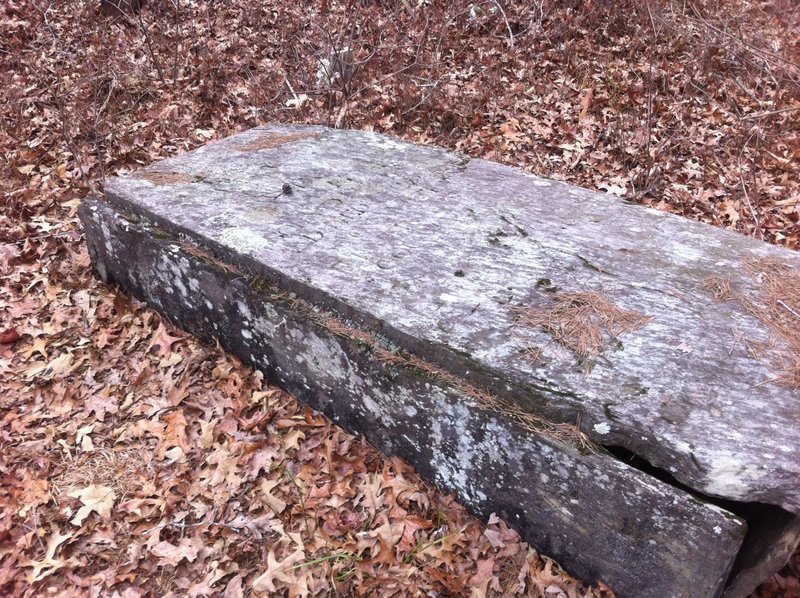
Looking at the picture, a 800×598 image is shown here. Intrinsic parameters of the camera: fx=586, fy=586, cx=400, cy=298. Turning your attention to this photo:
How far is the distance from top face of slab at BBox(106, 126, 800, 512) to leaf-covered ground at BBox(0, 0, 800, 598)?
807mm

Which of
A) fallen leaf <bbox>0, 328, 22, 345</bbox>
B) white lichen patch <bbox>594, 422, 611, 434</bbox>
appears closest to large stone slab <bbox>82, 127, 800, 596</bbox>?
white lichen patch <bbox>594, 422, 611, 434</bbox>

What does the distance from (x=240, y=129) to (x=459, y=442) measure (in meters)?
5.03

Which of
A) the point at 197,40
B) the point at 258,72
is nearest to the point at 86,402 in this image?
the point at 258,72

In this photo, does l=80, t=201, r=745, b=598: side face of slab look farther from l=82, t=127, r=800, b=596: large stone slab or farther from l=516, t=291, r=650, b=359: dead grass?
l=516, t=291, r=650, b=359: dead grass

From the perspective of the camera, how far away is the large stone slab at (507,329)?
221cm

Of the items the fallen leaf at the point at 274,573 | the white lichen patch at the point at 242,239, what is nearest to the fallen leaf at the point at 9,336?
the white lichen patch at the point at 242,239

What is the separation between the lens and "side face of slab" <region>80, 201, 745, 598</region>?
215 cm

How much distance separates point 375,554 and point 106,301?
270cm

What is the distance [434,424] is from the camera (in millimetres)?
2674

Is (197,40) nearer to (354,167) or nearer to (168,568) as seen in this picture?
(354,167)

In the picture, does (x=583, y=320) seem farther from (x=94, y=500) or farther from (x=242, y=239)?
(x=94, y=500)

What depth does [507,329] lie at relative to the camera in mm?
2682

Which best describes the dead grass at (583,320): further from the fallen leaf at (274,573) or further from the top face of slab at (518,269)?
the fallen leaf at (274,573)

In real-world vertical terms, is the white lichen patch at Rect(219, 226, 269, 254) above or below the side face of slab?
above
